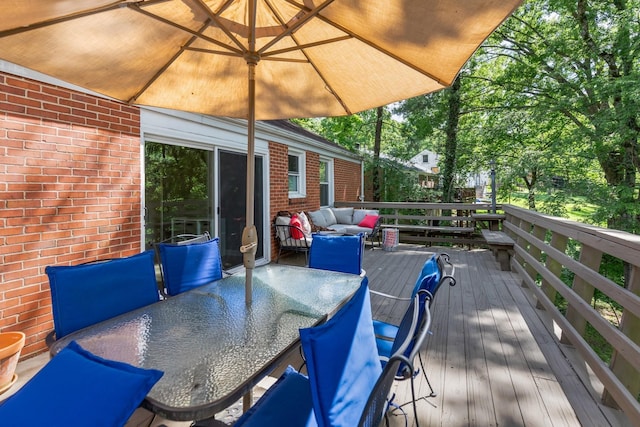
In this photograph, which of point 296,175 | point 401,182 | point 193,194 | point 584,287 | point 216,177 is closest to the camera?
point 584,287

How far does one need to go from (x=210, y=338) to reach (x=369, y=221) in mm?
6729

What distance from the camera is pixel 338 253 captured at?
3.05 meters

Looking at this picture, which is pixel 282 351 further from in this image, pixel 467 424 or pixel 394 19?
pixel 394 19

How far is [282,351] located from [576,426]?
190 cm

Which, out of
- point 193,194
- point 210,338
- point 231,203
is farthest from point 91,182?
point 210,338

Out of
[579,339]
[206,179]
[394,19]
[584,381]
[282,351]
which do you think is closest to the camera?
[282,351]

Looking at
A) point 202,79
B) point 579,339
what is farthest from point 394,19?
point 579,339

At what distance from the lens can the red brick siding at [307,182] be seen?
612cm

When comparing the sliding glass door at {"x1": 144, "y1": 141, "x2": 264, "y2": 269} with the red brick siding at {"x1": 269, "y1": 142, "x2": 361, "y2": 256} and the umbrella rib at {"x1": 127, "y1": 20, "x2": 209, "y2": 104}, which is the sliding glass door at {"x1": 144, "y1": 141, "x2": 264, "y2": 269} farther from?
the umbrella rib at {"x1": 127, "y1": 20, "x2": 209, "y2": 104}

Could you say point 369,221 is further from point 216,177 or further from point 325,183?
point 216,177

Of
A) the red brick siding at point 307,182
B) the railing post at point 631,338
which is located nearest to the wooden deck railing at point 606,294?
the railing post at point 631,338

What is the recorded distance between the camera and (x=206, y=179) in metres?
4.51

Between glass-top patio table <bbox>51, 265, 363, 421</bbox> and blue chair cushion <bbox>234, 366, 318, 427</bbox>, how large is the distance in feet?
0.71

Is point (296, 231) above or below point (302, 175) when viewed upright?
below
